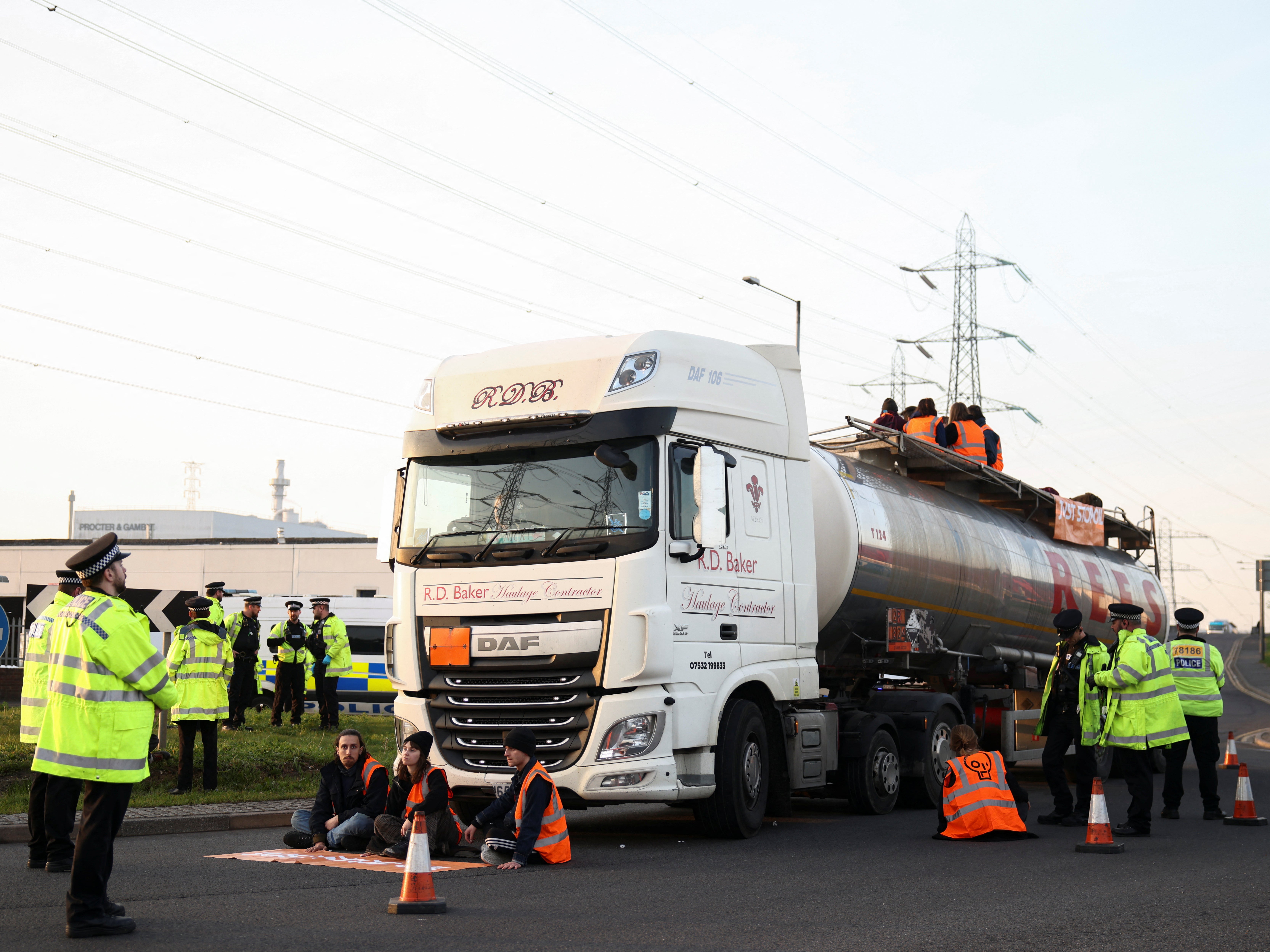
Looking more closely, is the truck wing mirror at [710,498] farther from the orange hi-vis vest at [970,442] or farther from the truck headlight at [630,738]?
the orange hi-vis vest at [970,442]

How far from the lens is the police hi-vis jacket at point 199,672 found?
42.8ft

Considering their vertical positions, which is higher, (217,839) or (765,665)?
(765,665)

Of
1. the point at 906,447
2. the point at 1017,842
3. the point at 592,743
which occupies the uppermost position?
the point at 906,447

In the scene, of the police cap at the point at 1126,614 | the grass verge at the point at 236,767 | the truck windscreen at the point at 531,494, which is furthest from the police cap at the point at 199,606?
the police cap at the point at 1126,614

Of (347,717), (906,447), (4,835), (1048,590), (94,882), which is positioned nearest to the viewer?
(94,882)

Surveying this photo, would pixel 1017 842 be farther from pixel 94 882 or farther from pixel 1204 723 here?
pixel 94 882

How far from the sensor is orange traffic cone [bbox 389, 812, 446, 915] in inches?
289

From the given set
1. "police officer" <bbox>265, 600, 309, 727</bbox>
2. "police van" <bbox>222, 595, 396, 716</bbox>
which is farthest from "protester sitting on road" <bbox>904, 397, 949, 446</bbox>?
"police van" <bbox>222, 595, 396, 716</bbox>

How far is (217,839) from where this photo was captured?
1107 cm

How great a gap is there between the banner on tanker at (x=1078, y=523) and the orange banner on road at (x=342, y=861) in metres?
10.8

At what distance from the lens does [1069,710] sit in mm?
12680

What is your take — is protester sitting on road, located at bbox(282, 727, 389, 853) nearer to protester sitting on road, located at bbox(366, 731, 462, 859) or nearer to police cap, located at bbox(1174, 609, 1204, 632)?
protester sitting on road, located at bbox(366, 731, 462, 859)

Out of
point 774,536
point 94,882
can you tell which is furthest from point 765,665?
point 94,882

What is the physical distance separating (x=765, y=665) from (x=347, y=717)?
14664 mm
